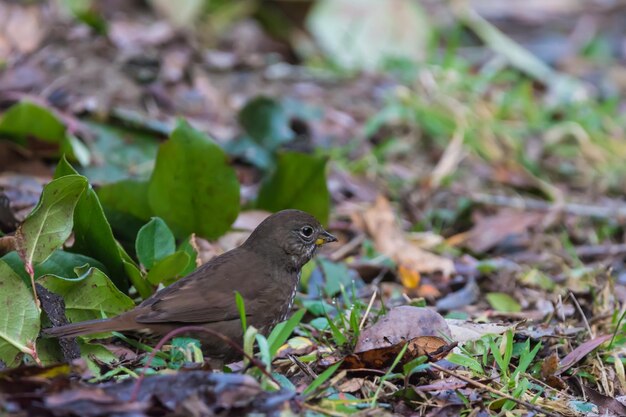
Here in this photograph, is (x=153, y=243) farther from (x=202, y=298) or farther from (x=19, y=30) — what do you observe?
(x=19, y=30)

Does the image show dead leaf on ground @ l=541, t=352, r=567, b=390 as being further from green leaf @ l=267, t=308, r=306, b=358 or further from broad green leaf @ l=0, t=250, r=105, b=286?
broad green leaf @ l=0, t=250, r=105, b=286

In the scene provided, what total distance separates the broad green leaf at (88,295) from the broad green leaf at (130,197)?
0.77 meters

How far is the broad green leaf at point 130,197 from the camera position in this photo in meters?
4.82

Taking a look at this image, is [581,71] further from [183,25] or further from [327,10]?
[183,25]

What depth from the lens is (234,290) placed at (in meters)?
4.14

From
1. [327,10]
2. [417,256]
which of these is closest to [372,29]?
[327,10]

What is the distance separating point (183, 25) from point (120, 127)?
2641 millimetres

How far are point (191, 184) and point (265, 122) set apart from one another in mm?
2011

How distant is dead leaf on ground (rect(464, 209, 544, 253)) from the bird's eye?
182cm

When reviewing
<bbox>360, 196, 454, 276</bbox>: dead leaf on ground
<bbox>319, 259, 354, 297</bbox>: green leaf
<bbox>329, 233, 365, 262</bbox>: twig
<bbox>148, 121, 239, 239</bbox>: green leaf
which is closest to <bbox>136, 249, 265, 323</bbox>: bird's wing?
<bbox>148, 121, 239, 239</bbox>: green leaf

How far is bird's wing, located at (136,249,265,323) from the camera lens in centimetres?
390

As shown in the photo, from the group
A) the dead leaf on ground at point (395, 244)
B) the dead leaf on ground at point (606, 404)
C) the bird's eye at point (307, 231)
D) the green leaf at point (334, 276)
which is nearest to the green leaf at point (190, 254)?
the bird's eye at point (307, 231)

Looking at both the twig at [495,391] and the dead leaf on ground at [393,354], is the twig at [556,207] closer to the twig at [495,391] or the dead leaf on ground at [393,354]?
the dead leaf on ground at [393,354]

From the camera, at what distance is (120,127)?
6387mm
